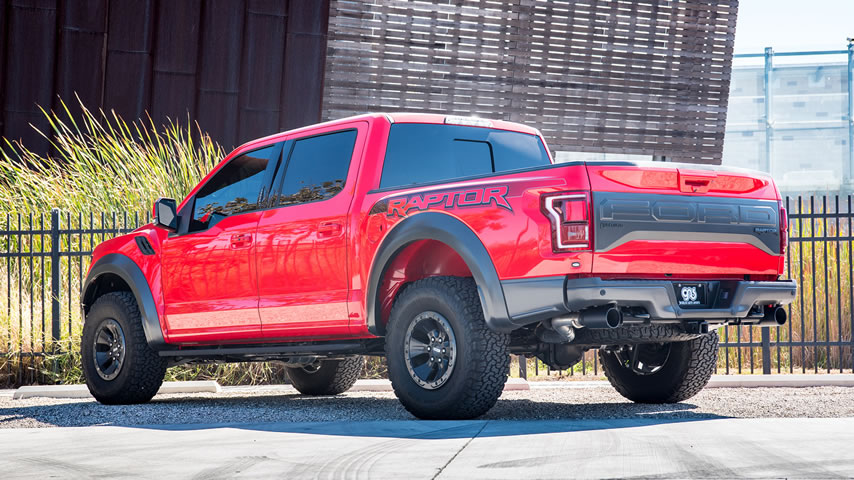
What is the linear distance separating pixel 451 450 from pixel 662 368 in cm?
306

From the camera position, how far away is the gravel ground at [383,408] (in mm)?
7453

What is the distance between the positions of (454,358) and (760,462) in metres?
2.14

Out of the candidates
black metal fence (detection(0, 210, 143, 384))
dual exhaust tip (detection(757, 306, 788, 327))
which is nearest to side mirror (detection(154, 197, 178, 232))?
black metal fence (detection(0, 210, 143, 384))

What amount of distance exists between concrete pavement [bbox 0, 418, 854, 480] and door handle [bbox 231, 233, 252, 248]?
1.74 m

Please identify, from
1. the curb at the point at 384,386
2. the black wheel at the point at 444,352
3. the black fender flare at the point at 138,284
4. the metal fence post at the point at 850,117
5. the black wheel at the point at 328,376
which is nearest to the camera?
the black wheel at the point at 444,352

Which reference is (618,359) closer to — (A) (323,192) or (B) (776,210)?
(B) (776,210)

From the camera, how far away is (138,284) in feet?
28.6

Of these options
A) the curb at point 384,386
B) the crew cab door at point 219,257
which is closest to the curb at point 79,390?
the curb at point 384,386

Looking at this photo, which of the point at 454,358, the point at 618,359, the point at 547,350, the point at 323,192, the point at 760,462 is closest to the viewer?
the point at 760,462

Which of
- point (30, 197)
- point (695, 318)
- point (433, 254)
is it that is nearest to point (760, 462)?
point (695, 318)

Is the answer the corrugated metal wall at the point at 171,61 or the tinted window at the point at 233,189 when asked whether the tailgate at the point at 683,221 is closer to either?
the tinted window at the point at 233,189

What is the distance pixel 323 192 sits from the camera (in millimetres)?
7434

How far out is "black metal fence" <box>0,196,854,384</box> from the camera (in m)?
10.9

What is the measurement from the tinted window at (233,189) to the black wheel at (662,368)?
9.37 feet
